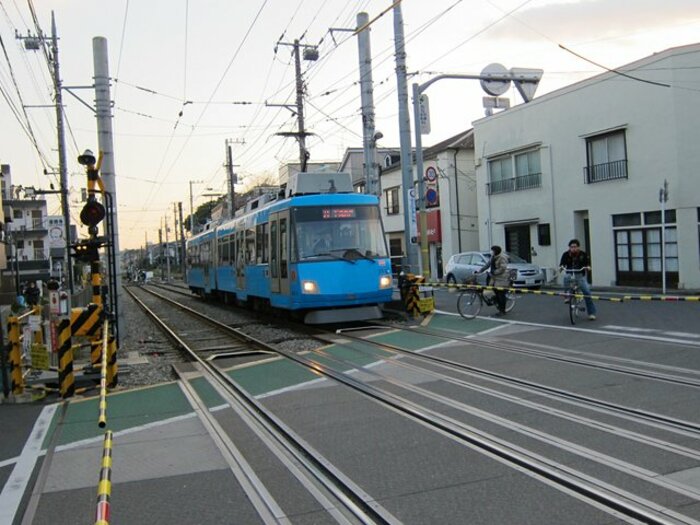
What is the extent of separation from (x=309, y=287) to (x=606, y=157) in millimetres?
15982

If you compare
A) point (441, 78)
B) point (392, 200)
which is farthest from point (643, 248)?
point (392, 200)

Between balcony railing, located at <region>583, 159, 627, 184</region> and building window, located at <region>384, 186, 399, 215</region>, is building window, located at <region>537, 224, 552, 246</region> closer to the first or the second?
balcony railing, located at <region>583, 159, 627, 184</region>

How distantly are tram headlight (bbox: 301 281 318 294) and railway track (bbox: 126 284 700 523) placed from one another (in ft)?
14.4

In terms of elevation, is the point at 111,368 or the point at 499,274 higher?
the point at 499,274

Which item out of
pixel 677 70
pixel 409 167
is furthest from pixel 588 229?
pixel 409 167

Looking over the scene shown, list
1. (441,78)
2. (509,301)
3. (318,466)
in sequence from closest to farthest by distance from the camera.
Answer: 1. (318,466)
2. (509,301)
3. (441,78)

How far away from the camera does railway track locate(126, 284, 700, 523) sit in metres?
4.43

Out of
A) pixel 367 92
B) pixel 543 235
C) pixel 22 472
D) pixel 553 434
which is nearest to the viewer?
pixel 22 472

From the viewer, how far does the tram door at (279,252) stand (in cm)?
1463

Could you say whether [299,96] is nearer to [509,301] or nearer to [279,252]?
[279,252]

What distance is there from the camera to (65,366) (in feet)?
28.5

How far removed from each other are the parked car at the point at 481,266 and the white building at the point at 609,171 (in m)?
2.79

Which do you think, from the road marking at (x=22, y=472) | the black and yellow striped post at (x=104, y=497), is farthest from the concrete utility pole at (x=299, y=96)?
the black and yellow striped post at (x=104, y=497)

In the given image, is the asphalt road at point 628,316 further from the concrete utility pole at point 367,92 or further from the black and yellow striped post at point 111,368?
the black and yellow striped post at point 111,368
